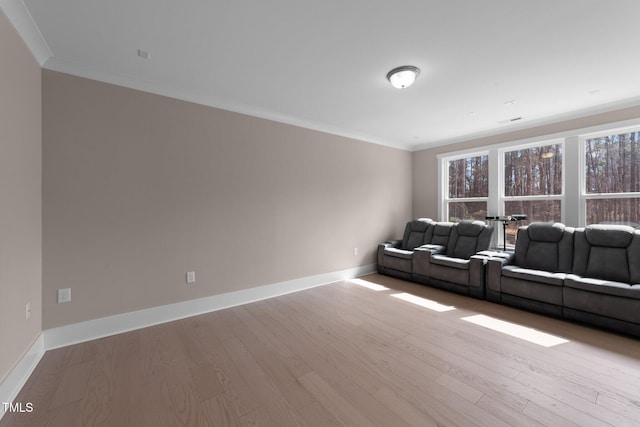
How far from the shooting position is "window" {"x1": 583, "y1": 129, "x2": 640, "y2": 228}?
335 cm

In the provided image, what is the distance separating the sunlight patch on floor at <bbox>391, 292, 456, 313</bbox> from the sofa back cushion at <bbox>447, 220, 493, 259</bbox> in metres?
1.17

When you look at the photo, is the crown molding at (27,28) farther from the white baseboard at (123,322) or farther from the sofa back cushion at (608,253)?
the sofa back cushion at (608,253)

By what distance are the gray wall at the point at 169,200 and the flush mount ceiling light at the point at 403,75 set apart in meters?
1.69

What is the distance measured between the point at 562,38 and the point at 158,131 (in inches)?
146

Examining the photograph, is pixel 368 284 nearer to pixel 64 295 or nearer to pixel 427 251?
pixel 427 251

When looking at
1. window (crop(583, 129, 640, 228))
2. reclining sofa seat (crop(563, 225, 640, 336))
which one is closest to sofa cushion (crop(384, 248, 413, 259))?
reclining sofa seat (crop(563, 225, 640, 336))

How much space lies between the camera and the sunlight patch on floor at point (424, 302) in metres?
3.21

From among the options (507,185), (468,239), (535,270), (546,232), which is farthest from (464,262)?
(507,185)

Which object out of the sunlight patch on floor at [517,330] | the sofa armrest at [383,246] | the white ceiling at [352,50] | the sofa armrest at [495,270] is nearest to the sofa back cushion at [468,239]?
the sofa armrest at [495,270]

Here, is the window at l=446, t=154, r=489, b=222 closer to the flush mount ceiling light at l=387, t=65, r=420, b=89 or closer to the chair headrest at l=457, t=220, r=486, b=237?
the chair headrest at l=457, t=220, r=486, b=237

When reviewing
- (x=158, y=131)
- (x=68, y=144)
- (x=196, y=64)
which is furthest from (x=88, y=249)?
(x=196, y=64)

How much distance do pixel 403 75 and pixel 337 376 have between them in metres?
2.65

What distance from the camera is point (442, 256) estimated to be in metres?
4.12

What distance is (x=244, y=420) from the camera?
1.52 metres
